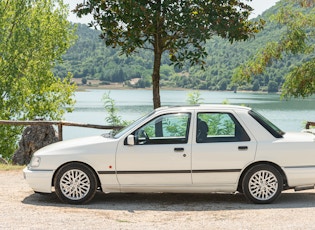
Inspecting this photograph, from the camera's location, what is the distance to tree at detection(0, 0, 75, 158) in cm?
3375

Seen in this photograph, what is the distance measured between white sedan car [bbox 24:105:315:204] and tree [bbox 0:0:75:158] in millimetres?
24115

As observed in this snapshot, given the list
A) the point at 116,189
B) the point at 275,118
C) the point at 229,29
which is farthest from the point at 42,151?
the point at 275,118

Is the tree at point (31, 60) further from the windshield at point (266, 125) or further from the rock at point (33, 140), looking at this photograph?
the windshield at point (266, 125)

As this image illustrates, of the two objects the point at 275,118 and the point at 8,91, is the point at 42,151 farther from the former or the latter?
the point at 275,118

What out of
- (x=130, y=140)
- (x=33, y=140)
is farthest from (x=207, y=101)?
(x=130, y=140)

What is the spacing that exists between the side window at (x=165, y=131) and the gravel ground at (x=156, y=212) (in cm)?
102

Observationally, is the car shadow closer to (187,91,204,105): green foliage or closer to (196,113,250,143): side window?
(196,113,250,143): side window

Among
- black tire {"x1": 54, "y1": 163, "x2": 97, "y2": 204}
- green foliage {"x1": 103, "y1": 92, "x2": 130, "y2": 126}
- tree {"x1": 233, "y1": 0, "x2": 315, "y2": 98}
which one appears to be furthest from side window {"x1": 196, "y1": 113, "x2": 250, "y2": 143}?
tree {"x1": 233, "y1": 0, "x2": 315, "y2": 98}

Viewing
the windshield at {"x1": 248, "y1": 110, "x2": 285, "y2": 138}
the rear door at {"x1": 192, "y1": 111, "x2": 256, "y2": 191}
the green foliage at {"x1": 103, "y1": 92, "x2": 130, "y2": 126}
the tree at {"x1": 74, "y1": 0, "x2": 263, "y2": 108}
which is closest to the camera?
the rear door at {"x1": 192, "y1": 111, "x2": 256, "y2": 191}

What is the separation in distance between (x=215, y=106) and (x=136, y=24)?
5544 mm

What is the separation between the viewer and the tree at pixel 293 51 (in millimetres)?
24219

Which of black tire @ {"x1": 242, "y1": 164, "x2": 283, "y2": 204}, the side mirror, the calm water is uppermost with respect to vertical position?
the side mirror

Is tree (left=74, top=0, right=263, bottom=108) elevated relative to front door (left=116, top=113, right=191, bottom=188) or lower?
elevated

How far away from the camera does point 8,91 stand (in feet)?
115
